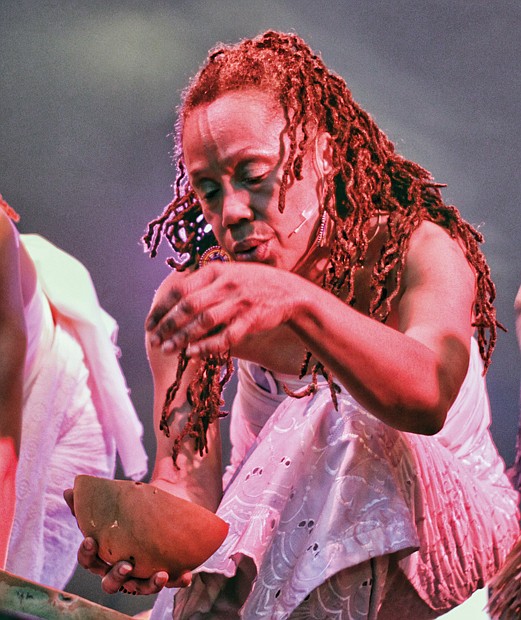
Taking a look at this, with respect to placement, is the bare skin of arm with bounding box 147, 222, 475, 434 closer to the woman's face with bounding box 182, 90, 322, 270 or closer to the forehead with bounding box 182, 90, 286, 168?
the woman's face with bounding box 182, 90, 322, 270

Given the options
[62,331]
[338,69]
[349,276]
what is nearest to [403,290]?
[349,276]

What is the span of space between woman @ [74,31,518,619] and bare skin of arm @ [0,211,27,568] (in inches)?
12.8

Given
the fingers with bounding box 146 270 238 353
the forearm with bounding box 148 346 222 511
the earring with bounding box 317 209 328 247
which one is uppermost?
the earring with bounding box 317 209 328 247

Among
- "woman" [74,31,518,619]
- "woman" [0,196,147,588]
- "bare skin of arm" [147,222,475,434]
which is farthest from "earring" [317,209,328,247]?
Result: "woman" [0,196,147,588]

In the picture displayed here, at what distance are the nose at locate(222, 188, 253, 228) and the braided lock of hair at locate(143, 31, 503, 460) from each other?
66 mm

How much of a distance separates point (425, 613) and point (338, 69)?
1.34 m

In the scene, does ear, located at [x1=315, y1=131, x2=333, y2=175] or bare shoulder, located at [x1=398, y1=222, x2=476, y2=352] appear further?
ear, located at [x1=315, y1=131, x2=333, y2=175]

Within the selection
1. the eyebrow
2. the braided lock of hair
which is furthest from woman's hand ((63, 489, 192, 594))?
the eyebrow

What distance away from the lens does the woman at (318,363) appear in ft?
4.20

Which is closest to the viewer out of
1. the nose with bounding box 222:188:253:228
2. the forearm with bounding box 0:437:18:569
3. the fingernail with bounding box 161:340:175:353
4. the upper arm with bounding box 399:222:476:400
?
the fingernail with bounding box 161:340:175:353

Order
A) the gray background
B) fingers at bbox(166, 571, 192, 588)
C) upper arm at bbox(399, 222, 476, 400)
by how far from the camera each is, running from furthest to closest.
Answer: the gray background < fingers at bbox(166, 571, 192, 588) < upper arm at bbox(399, 222, 476, 400)

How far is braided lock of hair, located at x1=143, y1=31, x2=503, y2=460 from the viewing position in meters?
1.72

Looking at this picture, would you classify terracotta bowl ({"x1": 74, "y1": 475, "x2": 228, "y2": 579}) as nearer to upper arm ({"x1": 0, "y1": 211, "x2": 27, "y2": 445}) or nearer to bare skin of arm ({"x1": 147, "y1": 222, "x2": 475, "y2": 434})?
bare skin of arm ({"x1": 147, "y1": 222, "x2": 475, "y2": 434})

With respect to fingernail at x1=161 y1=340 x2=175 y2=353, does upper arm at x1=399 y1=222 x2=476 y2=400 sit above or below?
above
